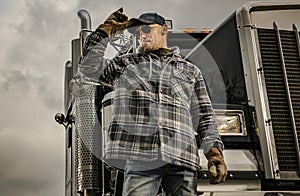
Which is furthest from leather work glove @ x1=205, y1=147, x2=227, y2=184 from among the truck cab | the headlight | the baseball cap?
the baseball cap

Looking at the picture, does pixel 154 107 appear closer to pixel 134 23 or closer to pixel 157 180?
pixel 157 180

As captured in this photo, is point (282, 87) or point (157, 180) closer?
point (157, 180)

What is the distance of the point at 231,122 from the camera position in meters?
3.12

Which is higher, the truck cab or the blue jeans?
the truck cab

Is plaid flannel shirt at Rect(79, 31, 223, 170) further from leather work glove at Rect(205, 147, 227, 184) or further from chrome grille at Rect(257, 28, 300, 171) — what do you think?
chrome grille at Rect(257, 28, 300, 171)

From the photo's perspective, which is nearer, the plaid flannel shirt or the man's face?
the plaid flannel shirt

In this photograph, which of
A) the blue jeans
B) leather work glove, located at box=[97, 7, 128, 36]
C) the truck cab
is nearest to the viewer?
the blue jeans

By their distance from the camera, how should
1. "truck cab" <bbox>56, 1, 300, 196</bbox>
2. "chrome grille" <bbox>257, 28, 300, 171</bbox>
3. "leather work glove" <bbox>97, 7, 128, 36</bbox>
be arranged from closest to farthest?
1. "leather work glove" <bbox>97, 7, 128, 36</bbox>
2. "truck cab" <bbox>56, 1, 300, 196</bbox>
3. "chrome grille" <bbox>257, 28, 300, 171</bbox>

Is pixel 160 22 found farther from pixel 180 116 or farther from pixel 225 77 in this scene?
pixel 225 77

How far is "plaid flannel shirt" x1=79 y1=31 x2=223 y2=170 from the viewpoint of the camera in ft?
7.88

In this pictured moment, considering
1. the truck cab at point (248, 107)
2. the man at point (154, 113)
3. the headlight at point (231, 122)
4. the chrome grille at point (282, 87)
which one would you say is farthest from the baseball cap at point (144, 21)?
the chrome grille at point (282, 87)

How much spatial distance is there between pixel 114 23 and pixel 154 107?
1.72ft

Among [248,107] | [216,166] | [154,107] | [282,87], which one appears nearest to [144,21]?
[154,107]

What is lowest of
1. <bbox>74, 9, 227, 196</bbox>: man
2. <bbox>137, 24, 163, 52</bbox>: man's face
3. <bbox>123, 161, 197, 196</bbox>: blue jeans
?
<bbox>123, 161, 197, 196</bbox>: blue jeans
